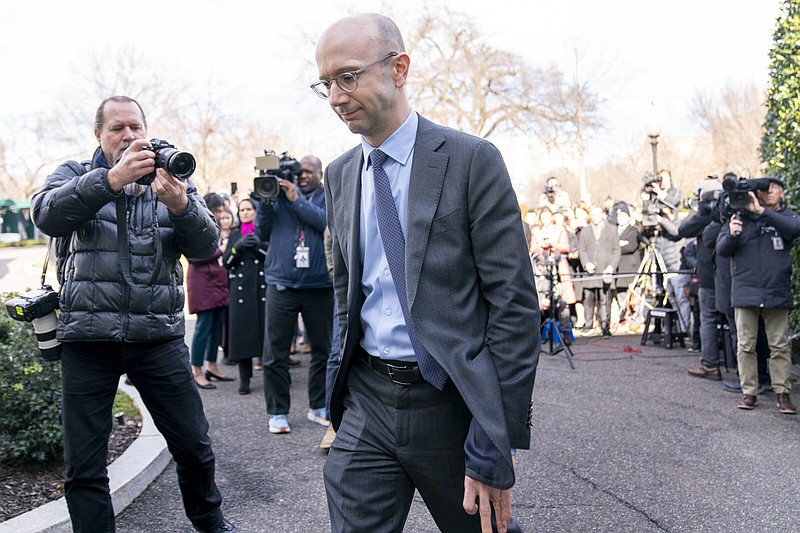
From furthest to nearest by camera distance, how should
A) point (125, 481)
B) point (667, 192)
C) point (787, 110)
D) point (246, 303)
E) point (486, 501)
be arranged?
point (667, 192), point (246, 303), point (787, 110), point (125, 481), point (486, 501)

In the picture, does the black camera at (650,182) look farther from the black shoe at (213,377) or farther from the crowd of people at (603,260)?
the black shoe at (213,377)

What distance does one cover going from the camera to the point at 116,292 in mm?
3551

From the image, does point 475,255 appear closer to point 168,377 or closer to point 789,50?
point 168,377

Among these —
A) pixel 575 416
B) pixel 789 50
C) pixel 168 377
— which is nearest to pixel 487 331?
pixel 168 377

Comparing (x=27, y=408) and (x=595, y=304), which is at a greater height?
(x=595, y=304)

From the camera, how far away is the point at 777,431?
625 cm

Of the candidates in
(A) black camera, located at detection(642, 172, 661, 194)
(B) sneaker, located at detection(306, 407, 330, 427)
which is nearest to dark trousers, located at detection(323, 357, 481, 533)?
(B) sneaker, located at detection(306, 407, 330, 427)

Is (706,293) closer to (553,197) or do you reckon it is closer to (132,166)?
(132,166)

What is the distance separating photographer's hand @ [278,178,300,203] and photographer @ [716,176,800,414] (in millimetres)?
3930

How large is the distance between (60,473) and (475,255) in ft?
12.8

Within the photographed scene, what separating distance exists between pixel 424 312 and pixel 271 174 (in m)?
4.54

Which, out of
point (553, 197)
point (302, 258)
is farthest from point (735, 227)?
point (553, 197)

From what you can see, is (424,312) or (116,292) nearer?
(424,312)

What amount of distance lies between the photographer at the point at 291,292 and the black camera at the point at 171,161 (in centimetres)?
296
